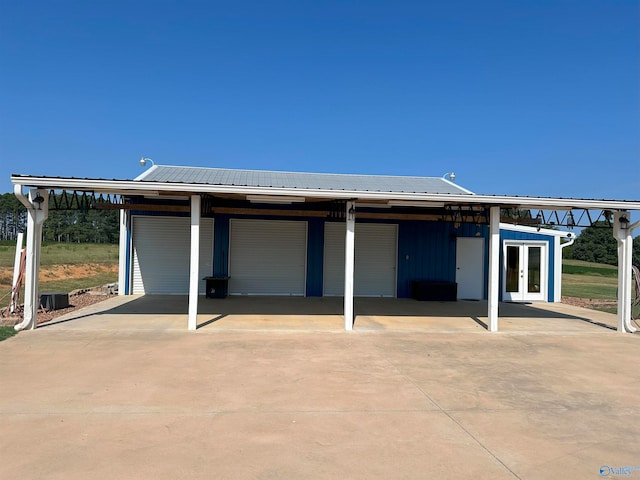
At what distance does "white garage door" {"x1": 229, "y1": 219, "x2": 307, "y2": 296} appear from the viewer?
13461 millimetres

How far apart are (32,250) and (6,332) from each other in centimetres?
152

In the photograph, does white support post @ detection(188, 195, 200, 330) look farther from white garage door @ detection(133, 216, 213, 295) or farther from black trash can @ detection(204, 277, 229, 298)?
white garage door @ detection(133, 216, 213, 295)

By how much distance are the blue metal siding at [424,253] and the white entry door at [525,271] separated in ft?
5.98

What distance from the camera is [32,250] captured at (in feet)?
25.9

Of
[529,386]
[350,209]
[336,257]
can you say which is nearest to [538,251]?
[336,257]

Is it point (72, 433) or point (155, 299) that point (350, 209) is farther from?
point (155, 299)

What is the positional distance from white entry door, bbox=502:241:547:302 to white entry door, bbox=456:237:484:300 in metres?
0.79

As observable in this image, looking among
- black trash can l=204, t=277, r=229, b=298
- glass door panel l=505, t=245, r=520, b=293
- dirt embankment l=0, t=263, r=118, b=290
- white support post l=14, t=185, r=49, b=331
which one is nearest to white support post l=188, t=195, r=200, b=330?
white support post l=14, t=185, r=49, b=331

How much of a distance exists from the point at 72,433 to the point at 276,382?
2142mm

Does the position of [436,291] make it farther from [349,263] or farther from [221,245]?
[221,245]

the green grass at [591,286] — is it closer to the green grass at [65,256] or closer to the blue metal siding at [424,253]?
the blue metal siding at [424,253]

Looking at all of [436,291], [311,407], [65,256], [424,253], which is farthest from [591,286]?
[65,256]

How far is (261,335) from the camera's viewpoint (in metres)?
7.62

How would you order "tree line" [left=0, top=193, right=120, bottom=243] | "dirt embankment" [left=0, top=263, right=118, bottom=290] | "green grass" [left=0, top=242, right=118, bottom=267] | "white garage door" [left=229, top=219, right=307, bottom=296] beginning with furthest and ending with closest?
"tree line" [left=0, top=193, right=120, bottom=243] < "green grass" [left=0, top=242, right=118, bottom=267] < "dirt embankment" [left=0, top=263, right=118, bottom=290] < "white garage door" [left=229, top=219, right=307, bottom=296]
